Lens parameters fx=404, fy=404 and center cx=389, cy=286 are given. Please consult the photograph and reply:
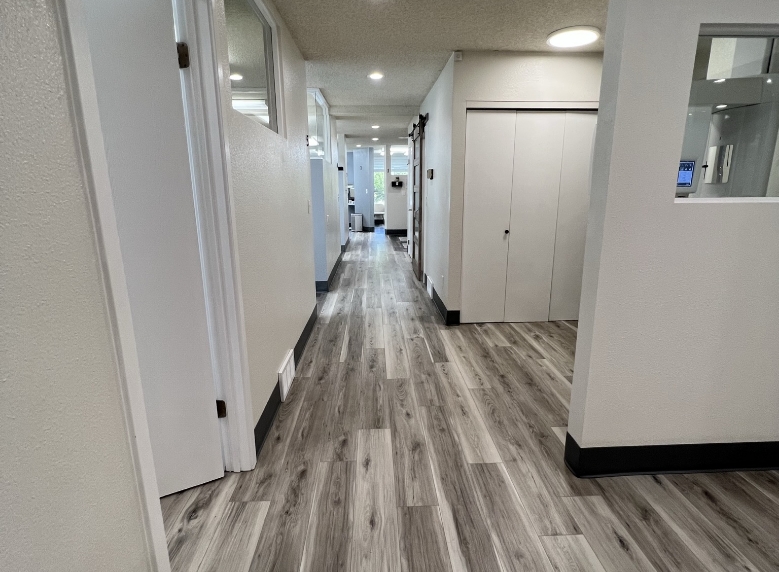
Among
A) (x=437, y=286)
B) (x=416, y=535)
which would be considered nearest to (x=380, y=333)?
(x=437, y=286)

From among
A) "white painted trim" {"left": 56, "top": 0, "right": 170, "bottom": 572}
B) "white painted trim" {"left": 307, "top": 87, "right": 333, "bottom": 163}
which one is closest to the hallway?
"white painted trim" {"left": 56, "top": 0, "right": 170, "bottom": 572}

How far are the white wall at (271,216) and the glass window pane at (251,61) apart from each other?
0.12 m

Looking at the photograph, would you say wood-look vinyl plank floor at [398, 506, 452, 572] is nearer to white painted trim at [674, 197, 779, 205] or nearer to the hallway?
the hallway

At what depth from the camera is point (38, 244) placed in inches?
25.5

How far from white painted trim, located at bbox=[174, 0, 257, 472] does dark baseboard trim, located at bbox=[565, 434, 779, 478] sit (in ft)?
5.15

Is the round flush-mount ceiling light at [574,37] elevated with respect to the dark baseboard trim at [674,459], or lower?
elevated

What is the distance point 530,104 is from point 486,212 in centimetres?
99

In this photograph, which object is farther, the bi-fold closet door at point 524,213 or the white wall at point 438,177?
the white wall at point 438,177

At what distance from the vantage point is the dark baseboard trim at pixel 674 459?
1.85 metres

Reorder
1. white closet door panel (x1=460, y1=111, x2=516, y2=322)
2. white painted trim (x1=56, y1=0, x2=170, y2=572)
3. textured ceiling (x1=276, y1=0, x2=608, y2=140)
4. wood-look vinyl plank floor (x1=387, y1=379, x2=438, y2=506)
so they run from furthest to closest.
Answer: white closet door panel (x1=460, y1=111, x2=516, y2=322)
textured ceiling (x1=276, y1=0, x2=608, y2=140)
wood-look vinyl plank floor (x1=387, y1=379, x2=438, y2=506)
white painted trim (x1=56, y1=0, x2=170, y2=572)

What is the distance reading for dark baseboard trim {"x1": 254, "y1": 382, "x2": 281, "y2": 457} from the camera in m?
2.03

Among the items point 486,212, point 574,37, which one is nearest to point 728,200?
point 574,37

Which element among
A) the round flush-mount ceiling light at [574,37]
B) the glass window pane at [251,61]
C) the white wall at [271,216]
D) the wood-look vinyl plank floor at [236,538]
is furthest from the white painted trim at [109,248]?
the round flush-mount ceiling light at [574,37]

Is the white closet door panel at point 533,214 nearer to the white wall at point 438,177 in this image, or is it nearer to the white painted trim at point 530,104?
the white painted trim at point 530,104
